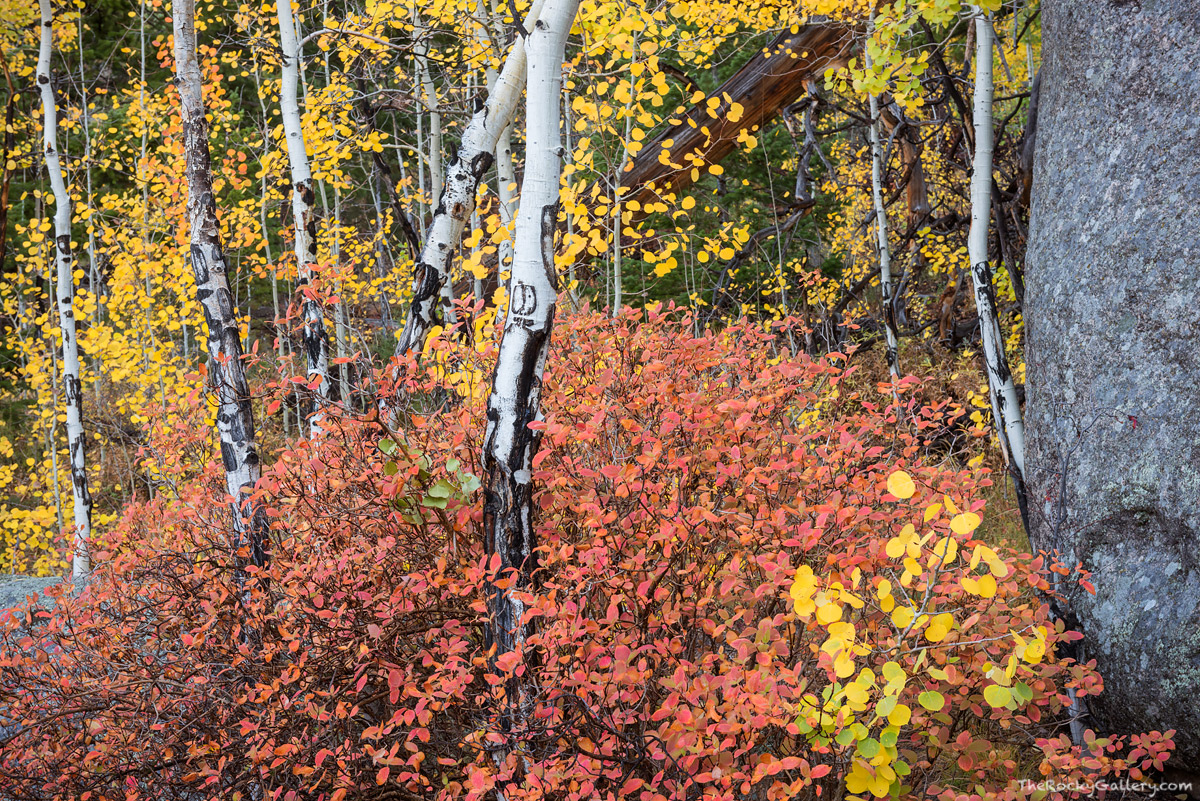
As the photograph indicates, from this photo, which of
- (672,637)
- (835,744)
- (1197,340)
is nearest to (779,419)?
(672,637)

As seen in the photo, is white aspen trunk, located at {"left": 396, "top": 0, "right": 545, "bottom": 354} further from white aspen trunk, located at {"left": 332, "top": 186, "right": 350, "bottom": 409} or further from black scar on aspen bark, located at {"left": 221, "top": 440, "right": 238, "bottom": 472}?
black scar on aspen bark, located at {"left": 221, "top": 440, "right": 238, "bottom": 472}

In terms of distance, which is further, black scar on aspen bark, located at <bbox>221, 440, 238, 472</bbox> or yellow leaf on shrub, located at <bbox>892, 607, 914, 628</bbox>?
black scar on aspen bark, located at <bbox>221, 440, 238, 472</bbox>

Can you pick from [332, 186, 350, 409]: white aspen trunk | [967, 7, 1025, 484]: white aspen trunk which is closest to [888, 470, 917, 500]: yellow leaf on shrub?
[332, 186, 350, 409]: white aspen trunk

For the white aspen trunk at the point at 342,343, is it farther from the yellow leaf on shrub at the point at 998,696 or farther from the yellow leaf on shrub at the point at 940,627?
the yellow leaf on shrub at the point at 998,696

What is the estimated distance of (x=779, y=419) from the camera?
330 centimetres

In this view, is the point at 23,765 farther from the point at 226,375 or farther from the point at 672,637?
the point at 672,637

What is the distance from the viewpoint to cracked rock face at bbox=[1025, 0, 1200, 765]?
9.39 ft

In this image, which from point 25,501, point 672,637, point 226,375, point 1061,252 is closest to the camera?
point 672,637

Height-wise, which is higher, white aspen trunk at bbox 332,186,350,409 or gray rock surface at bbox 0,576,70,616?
white aspen trunk at bbox 332,186,350,409

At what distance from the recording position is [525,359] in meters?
2.69

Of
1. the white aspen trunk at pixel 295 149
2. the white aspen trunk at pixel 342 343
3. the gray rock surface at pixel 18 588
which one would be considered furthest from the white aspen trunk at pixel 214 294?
the gray rock surface at pixel 18 588

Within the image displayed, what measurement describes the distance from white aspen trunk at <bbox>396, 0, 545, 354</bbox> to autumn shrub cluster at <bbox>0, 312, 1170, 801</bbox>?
2.00 feet

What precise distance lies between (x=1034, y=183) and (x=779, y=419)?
1.70 metres

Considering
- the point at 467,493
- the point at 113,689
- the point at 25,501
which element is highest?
the point at 467,493
